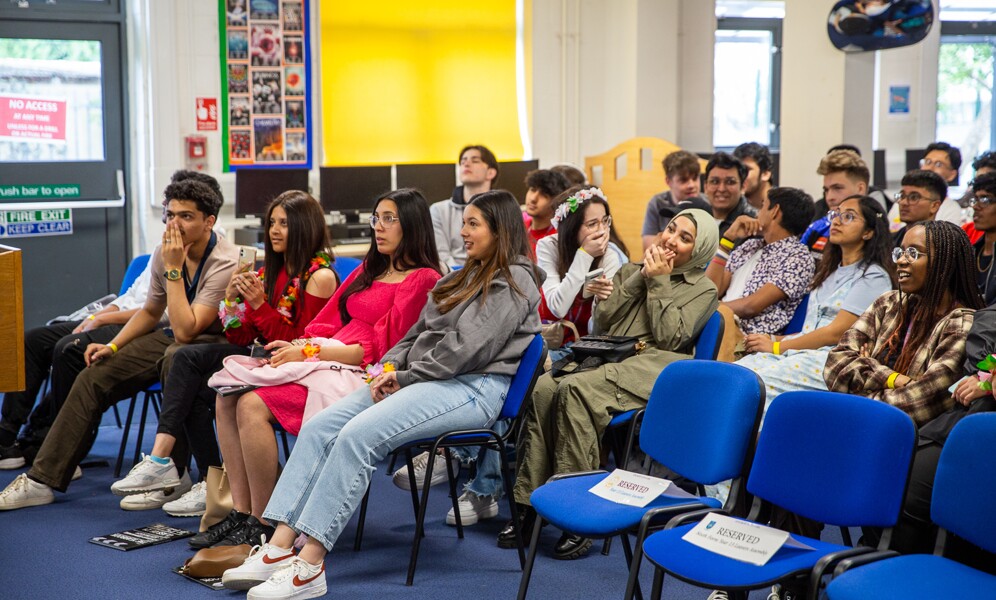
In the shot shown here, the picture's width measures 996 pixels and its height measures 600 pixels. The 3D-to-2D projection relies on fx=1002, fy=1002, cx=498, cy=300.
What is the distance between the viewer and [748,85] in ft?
38.4

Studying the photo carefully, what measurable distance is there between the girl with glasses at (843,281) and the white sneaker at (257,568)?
67.8 inches

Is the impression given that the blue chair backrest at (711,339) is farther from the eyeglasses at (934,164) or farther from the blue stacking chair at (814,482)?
the eyeglasses at (934,164)

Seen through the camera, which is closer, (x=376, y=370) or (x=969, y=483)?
(x=969, y=483)

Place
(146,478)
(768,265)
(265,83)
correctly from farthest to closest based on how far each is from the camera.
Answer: (265,83) < (768,265) < (146,478)

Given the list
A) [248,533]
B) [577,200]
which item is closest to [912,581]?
[248,533]

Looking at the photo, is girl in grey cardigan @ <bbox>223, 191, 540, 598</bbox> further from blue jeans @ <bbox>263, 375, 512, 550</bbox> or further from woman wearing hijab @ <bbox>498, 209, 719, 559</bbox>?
woman wearing hijab @ <bbox>498, 209, 719, 559</bbox>

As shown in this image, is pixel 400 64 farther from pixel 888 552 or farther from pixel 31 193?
pixel 888 552

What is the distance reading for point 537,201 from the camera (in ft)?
15.6

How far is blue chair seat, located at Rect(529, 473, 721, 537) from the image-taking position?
2.41 metres

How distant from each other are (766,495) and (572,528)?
1.60 feet

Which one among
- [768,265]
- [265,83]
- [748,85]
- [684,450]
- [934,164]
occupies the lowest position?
[684,450]

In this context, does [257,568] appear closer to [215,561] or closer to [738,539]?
[215,561]

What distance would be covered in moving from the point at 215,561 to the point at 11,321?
0.95 m

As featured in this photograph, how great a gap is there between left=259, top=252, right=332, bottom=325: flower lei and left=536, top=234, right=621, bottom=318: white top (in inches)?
35.2
